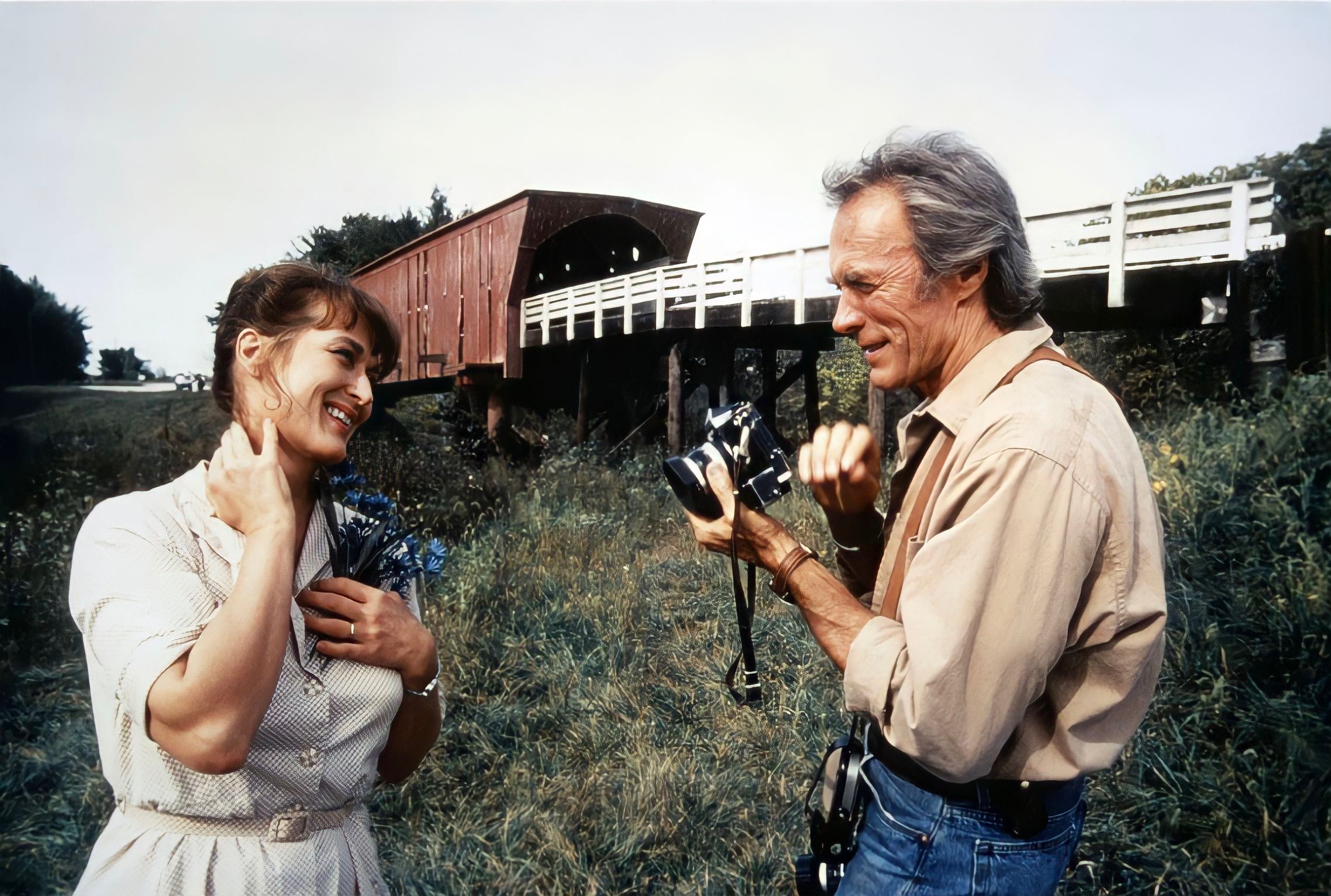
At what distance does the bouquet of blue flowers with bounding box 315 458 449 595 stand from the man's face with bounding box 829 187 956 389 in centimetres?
93

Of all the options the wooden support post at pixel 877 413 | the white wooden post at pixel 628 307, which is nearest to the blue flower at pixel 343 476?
the white wooden post at pixel 628 307

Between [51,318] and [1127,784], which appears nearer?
[51,318]

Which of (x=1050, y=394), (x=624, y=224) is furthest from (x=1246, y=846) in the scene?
(x=624, y=224)

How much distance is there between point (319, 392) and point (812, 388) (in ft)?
7.04

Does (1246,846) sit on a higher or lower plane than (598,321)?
lower

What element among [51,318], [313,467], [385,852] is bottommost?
[385,852]

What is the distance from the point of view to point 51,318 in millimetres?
2475

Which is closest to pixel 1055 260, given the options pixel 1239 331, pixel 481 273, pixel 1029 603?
pixel 1239 331

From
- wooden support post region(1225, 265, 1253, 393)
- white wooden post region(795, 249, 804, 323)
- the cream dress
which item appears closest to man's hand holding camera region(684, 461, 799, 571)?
the cream dress

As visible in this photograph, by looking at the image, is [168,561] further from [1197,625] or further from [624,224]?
[1197,625]

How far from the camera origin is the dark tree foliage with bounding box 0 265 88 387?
2.46m

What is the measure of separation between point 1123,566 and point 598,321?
86.1 inches

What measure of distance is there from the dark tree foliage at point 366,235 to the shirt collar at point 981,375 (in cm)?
186

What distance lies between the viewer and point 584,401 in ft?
11.8
